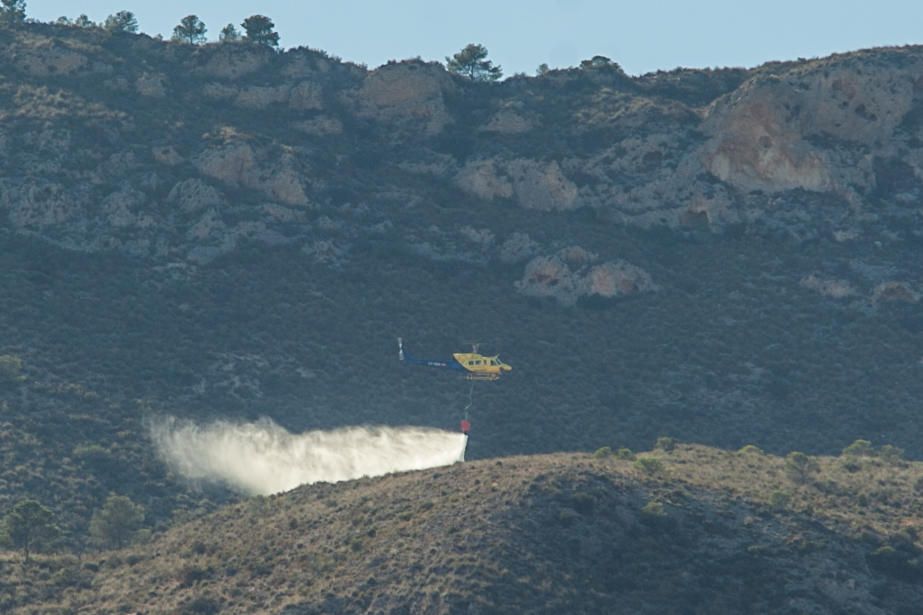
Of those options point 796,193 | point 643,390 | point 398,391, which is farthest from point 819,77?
point 398,391

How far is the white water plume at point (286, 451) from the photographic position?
121 metres

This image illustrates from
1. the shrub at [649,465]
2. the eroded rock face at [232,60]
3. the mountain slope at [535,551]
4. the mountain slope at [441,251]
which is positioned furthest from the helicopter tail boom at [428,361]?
the eroded rock face at [232,60]

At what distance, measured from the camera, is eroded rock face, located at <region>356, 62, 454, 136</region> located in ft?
586

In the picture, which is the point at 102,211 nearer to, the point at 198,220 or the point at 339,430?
the point at 198,220

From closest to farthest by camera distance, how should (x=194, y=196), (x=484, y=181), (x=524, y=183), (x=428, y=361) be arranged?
(x=428, y=361) < (x=194, y=196) < (x=524, y=183) < (x=484, y=181)

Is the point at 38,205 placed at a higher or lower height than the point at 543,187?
lower

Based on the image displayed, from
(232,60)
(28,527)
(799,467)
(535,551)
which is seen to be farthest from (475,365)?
(232,60)

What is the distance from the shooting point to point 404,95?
181 m

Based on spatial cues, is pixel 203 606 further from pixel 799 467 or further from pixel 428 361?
pixel 428 361

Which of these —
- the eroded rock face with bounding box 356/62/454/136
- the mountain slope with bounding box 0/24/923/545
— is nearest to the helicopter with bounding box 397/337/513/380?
the mountain slope with bounding box 0/24/923/545

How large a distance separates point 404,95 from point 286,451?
2501 inches

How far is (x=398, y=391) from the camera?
13638cm

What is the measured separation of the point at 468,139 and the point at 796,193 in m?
34.1

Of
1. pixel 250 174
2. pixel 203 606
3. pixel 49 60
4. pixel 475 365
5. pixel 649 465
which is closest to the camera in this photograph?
pixel 203 606
